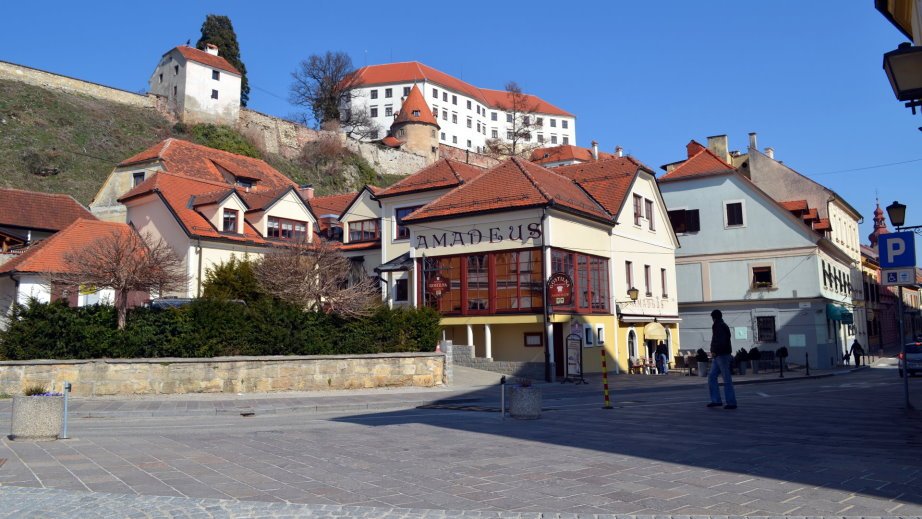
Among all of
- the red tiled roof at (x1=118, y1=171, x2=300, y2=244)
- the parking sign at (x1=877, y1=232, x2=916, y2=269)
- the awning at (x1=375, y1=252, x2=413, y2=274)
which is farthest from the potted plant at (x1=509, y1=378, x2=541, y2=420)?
the red tiled roof at (x1=118, y1=171, x2=300, y2=244)

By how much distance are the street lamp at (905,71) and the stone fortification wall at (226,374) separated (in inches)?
742

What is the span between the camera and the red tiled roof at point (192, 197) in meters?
36.9

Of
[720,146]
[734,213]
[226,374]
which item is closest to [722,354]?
[226,374]

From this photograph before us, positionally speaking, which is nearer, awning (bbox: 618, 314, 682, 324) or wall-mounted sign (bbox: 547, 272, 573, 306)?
wall-mounted sign (bbox: 547, 272, 573, 306)

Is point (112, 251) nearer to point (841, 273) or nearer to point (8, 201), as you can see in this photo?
point (8, 201)

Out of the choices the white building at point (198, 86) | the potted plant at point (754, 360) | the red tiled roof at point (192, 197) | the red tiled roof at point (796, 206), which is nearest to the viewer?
the potted plant at point (754, 360)

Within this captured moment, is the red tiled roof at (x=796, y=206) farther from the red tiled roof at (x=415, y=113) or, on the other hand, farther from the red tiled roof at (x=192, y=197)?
the red tiled roof at (x=415, y=113)

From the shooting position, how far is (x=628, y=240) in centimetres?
3700

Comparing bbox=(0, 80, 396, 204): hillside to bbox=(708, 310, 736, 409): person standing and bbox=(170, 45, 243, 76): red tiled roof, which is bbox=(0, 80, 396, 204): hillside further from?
bbox=(708, 310, 736, 409): person standing

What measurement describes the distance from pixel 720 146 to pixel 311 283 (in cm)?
3410

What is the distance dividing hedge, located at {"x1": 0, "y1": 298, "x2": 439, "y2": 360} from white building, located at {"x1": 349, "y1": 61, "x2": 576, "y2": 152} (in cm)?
8931

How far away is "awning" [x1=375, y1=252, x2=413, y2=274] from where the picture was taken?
3530cm

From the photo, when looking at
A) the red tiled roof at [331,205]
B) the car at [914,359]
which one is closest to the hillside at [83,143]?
the red tiled roof at [331,205]

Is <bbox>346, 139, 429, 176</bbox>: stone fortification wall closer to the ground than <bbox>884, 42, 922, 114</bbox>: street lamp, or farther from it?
farther from it
